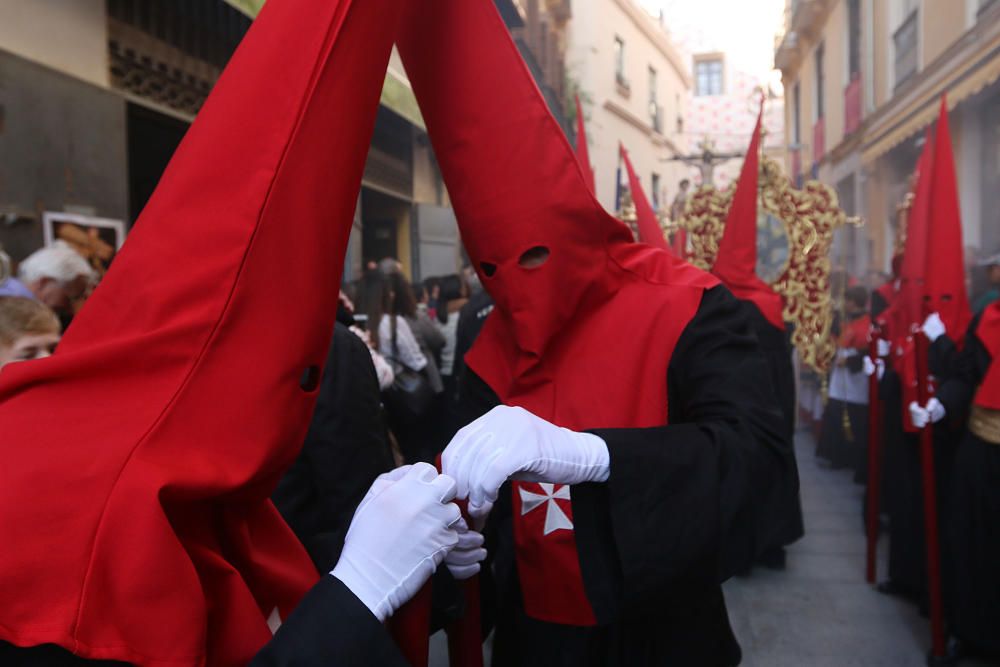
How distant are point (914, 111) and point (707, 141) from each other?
2460 mm

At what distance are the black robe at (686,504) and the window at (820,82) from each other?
15572 millimetres

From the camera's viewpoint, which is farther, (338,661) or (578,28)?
(578,28)

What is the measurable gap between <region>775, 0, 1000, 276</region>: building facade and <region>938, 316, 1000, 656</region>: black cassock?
292 cm

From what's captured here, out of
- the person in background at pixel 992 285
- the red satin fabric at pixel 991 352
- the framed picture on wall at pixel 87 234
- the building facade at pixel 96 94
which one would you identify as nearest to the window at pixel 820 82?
the building facade at pixel 96 94

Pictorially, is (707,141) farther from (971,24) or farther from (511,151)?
(511,151)

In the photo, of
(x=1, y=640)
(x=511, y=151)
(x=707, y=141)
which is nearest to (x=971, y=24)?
(x=707, y=141)

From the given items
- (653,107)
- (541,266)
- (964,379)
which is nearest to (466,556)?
(541,266)

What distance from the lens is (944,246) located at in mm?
3930

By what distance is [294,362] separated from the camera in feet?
3.27

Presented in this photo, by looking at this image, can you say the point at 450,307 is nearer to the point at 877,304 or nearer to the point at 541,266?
the point at 877,304

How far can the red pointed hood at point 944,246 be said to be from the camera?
155 inches

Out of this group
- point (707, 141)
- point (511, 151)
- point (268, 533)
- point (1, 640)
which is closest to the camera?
point (1, 640)

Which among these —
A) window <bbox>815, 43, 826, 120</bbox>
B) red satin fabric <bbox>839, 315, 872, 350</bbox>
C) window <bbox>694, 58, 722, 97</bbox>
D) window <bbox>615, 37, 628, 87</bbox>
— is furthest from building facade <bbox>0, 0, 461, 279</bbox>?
window <bbox>694, 58, 722, 97</bbox>

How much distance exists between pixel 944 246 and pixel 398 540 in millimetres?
3706
